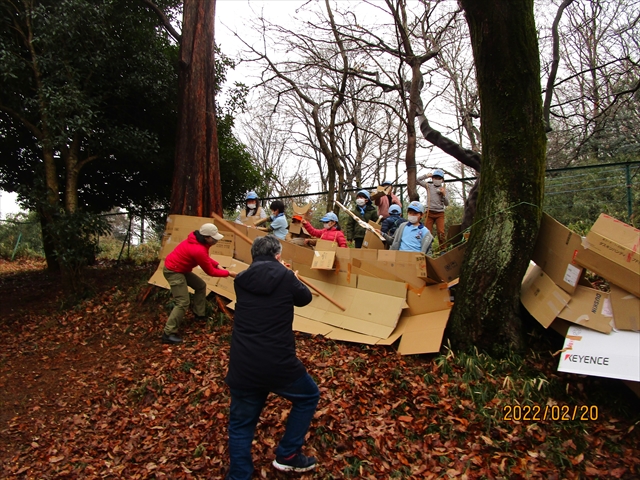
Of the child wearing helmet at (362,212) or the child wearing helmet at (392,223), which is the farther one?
the child wearing helmet at (362,212)

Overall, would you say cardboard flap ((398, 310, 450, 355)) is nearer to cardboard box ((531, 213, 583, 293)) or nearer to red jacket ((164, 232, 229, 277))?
cardboard box ((531, 213, 583, 293))

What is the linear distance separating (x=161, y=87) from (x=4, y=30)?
2.61 m

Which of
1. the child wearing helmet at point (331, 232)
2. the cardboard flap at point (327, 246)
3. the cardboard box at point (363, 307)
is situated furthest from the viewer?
the child wearing helmet at point (331, 232)

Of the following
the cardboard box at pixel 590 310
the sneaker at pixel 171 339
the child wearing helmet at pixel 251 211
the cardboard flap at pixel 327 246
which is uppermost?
the child wearing helmet at pixel 251 211

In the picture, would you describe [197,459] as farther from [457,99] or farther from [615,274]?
[457,99]

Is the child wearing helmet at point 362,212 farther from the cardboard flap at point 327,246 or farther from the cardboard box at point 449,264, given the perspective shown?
the cardboard box at point 449,264

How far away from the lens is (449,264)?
5.05 m

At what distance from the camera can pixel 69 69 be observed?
750 centimetres

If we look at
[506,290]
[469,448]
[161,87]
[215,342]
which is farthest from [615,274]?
[161,87]

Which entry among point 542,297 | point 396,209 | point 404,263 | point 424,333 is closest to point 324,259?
point 404,263

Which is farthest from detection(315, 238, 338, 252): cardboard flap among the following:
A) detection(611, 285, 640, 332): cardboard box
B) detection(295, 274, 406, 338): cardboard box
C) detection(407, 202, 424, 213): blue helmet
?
detection(611, 285, 640, 332): cardboard box
